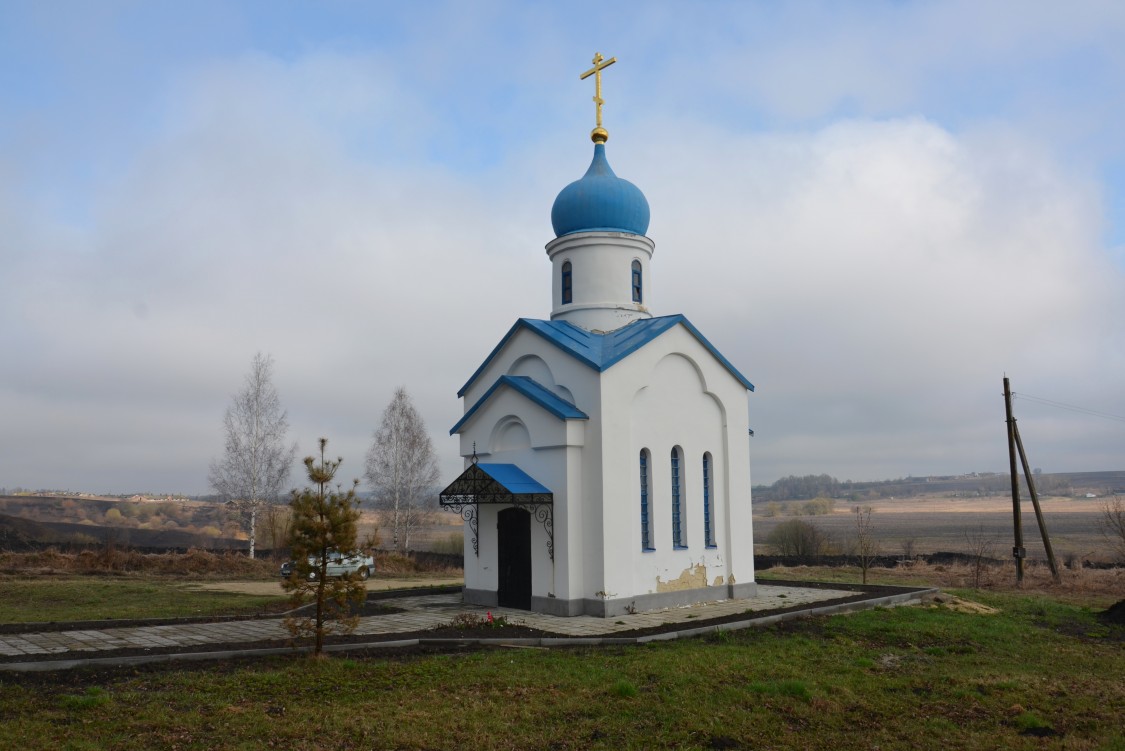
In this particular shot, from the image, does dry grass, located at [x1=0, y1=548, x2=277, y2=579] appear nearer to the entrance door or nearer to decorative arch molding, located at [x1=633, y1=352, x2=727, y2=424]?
the entrance door

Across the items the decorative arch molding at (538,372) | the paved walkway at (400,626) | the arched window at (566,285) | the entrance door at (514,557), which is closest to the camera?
the paved walkway at (400,626)

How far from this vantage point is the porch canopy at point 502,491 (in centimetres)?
1501

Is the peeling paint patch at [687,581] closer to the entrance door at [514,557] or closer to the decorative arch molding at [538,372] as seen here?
the entrance door at [514,557]

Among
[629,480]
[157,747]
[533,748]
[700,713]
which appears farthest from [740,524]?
[157,747]

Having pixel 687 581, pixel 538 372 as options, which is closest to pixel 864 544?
pixel 687 581

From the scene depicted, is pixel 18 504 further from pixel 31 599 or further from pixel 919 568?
pixel 919 568

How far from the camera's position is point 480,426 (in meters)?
17.3

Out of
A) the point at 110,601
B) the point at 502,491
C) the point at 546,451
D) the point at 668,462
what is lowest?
the point at 110,601

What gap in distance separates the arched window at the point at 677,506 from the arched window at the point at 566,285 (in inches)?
176

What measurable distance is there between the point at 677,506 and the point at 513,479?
3.59 metres

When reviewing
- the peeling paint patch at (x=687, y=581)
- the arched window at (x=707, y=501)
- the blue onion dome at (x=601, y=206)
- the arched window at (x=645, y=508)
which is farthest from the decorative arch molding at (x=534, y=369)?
the peeling paint patch at (x=687, y=581)

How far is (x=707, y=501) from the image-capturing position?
17.2 metres

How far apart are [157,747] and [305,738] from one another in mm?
1158

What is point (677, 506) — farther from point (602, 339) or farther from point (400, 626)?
point (400, 626)
